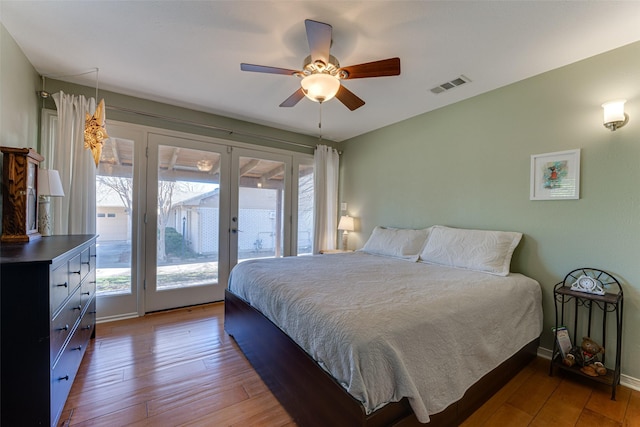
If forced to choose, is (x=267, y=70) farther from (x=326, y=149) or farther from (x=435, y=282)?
(x=326, y=149)

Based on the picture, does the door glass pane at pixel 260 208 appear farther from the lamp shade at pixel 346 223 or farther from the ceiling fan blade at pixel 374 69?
the ceiling fan blade at pixel 374 69

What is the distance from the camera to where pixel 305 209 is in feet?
14.2

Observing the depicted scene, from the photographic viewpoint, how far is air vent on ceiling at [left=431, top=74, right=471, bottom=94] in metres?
2.49

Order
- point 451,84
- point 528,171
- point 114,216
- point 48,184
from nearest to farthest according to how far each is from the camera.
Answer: point 48,184 → point 528,171 → point 451,84 → point 114,216

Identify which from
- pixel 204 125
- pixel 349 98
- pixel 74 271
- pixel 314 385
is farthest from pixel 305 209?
pixel 314 385

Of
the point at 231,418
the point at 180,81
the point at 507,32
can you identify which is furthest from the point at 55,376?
the point at 507,32

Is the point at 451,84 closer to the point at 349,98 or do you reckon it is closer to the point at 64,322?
the point at 349,98

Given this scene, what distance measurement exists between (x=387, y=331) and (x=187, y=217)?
2.91 m

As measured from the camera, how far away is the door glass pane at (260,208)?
3.77 metres

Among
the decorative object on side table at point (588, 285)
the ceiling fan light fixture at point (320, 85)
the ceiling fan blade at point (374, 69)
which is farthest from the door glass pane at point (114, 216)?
the decorative object on side table at point (588, 285)

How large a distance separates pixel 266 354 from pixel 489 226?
2.40 metres

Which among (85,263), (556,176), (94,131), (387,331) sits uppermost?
(94,131)

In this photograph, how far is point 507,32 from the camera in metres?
1.85

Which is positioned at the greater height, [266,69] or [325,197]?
[266,69]
